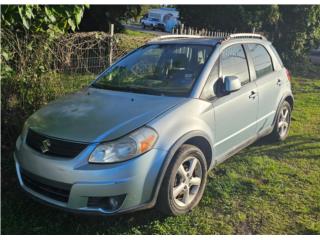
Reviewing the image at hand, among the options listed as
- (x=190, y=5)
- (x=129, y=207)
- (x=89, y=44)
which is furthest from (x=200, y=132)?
(x=190, y=5)

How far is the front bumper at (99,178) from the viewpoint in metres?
3.39

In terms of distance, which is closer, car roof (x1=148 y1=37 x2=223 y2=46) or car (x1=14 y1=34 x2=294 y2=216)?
car (x1=14 y1=34 x2=294 y2=216)

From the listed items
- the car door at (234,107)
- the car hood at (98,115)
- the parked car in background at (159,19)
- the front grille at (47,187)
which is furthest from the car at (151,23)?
the front grille at (47,187)

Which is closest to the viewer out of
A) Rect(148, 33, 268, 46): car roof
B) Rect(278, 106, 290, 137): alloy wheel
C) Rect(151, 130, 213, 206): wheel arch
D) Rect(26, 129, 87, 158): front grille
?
Rect(26, 129, 87, 158): front grille

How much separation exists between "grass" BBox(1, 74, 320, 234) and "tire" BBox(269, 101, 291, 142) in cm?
49

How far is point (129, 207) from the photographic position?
3.51m

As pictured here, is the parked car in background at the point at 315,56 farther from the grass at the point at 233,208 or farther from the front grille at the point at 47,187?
the front grille at the point at 47,187

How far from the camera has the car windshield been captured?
175 inches

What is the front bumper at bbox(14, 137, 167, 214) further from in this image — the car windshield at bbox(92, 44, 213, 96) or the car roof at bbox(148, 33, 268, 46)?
the car roof at bbox(148, 33, 268, 46)

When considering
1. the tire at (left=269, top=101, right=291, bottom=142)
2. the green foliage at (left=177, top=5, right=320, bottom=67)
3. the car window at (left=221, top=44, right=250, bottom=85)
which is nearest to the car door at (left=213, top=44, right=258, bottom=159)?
the car window at (left=221, top=44, right=250, bottom=85)

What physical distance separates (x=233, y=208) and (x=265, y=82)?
205 centimetres

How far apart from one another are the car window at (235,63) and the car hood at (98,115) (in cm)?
92

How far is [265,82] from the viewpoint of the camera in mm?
5520

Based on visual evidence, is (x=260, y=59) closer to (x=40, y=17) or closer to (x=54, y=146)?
(x=40, y=17)
